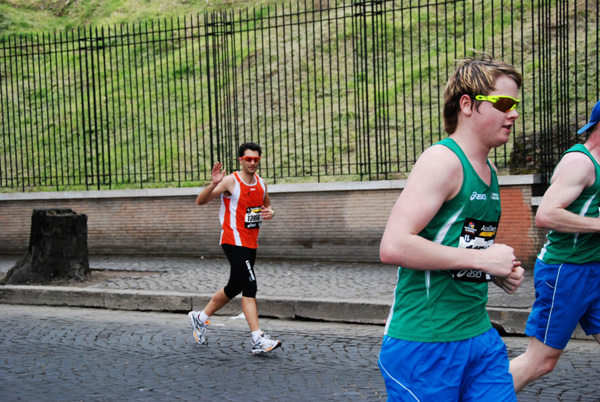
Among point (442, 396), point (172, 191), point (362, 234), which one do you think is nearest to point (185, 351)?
point (442, 396)

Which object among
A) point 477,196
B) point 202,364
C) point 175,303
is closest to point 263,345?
point 202,364

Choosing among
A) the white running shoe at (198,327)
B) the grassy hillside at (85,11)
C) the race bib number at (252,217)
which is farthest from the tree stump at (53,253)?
the grassy hillside at (85,11)

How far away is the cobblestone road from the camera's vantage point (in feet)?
16.7

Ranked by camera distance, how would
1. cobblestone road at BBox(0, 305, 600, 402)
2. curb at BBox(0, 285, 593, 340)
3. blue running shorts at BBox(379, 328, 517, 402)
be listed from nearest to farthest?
blue running shorts at BBox(379, 328, 517, 402), cobblestone road at BBox(0, 305, 600, 402), curb at BBox(0, 285, 593, 340)

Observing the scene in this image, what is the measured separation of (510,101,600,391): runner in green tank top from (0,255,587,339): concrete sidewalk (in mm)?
3123

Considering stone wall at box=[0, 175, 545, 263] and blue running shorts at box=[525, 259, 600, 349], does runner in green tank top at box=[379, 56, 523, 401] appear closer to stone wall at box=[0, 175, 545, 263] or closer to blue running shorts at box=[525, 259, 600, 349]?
blue running shorts at box=[525, 259, 600, 349]

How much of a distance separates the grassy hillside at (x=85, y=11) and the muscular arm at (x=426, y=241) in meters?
23.2

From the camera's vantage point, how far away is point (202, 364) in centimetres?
600

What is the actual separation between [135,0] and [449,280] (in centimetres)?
2731

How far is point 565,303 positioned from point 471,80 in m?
1.83

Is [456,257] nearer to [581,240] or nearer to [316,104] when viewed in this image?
[581,240]

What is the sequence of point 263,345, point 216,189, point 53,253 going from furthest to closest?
point 53,253 → point 216,189 → point 263,345

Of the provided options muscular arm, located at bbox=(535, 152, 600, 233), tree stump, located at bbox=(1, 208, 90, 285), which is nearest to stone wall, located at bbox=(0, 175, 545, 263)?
tree stump, located at bbox=(1, 208, 90, 285)

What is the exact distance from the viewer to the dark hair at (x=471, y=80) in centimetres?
259
